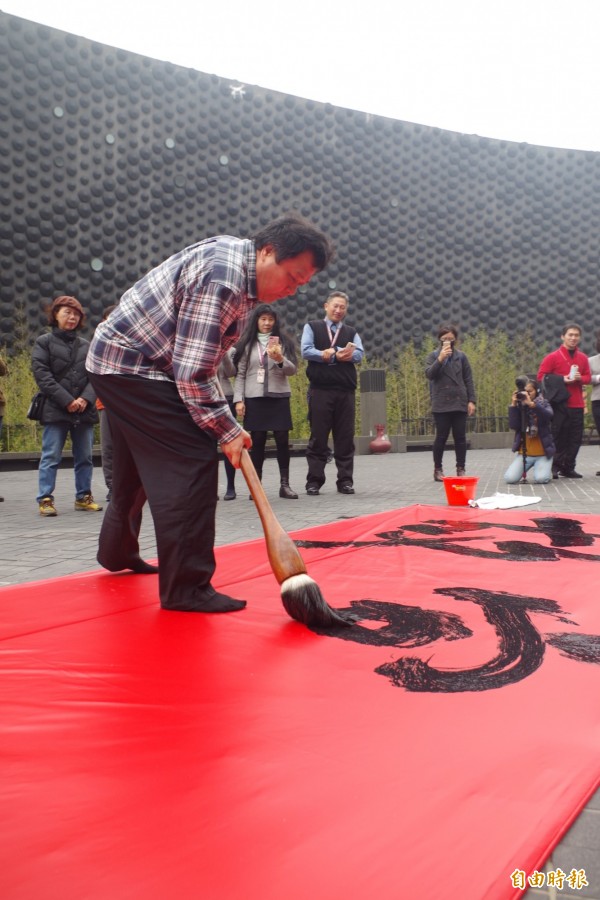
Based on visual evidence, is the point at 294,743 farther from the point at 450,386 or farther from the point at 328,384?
the point at 450,386

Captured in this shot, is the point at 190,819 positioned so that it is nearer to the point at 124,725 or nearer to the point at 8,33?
the point at 124,725

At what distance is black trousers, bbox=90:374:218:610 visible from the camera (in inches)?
107

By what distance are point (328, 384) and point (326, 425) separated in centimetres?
34

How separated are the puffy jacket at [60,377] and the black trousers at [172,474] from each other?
131 inches

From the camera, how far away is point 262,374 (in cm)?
661

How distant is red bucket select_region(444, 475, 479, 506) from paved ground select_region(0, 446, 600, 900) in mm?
425

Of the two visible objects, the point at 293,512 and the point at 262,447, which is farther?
the point at 262,447

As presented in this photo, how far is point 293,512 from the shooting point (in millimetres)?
5867

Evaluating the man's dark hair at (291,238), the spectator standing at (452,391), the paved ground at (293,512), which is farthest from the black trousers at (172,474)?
the spectator standing at (452,391)

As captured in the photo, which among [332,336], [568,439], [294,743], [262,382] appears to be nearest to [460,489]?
[262,382]

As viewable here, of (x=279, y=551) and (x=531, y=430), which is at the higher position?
(x=531, y=430)

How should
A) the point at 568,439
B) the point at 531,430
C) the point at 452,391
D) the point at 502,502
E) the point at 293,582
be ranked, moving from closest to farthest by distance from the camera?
the point at 293,582 → the point at 502,502 → the point at 452,391 → the point at 531,430 → the point at 568,439

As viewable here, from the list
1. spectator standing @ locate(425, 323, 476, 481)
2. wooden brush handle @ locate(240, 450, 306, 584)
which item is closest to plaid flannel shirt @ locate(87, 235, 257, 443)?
wooden brush handle @ locate(240, 450, 306, 584)

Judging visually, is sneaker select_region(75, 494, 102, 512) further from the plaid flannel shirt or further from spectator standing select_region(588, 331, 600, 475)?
spectator standing select_region(588, 331, 600, 475)
